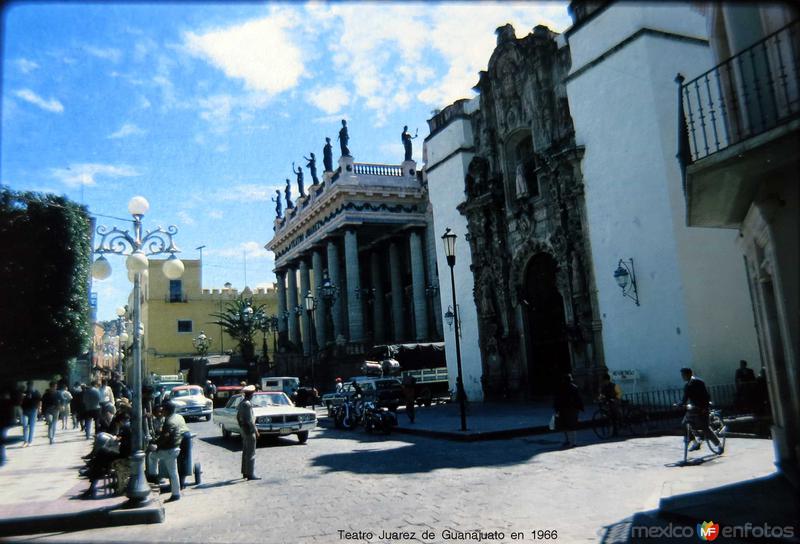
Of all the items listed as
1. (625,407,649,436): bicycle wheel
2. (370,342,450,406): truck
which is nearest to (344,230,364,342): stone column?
(370,342,450,406): truck

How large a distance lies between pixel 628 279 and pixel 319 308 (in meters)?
29.9

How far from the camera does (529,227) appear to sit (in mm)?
22703

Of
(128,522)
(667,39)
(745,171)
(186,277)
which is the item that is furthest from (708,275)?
(186,277)

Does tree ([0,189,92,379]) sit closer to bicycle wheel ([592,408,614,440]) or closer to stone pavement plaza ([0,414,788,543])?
stone pavement plaza ([0,414,788,543])

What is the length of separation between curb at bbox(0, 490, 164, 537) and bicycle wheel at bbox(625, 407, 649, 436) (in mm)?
10347

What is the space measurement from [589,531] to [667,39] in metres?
16.3

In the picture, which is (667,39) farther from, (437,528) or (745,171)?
(437,528)

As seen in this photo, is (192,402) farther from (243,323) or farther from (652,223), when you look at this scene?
(243,323)

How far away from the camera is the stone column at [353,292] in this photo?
39.5 m

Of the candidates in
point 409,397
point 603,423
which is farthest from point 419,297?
point 603,423

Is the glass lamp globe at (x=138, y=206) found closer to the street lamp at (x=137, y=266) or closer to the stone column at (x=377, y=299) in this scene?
the street lamp at (x=137, y=266)

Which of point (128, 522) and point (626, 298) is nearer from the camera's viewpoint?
point (128, 522)

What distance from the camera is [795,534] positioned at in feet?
16.5

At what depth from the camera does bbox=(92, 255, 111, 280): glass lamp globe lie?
37.6 ft
